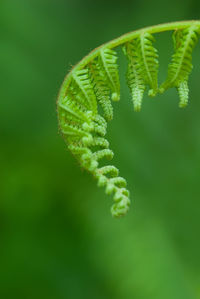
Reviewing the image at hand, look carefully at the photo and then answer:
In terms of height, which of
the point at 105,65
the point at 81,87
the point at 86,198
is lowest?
the point at 81,87

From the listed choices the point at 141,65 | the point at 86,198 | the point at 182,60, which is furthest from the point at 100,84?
the point at 86,198

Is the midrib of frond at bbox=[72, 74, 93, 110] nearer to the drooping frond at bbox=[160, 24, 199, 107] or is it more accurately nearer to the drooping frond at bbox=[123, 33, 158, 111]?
the drooping frond at bbox=[123, 33, 158, 111]

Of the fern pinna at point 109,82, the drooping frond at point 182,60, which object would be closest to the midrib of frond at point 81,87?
the fern pinna at point 109,82

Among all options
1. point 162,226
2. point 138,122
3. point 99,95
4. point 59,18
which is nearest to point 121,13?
point 59,18

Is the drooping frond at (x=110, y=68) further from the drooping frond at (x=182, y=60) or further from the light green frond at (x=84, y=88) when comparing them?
the drooping frond at (x=182, y=60)

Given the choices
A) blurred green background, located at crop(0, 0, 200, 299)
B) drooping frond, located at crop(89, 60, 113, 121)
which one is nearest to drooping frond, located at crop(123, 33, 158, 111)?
drooping frond, located at crop(89, 60, 113, 121)

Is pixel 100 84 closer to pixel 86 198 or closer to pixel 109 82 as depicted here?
pixel 109 82
